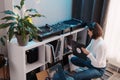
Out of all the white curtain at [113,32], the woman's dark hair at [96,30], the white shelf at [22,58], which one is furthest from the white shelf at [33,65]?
the white curtain at [113,32]

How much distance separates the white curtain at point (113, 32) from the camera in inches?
102

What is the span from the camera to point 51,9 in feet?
8.80

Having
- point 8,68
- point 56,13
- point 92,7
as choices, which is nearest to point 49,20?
point 56,13

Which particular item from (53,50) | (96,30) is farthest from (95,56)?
(53,50)

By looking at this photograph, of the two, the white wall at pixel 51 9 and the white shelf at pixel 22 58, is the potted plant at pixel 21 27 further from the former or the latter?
the white wall at pixel 51 9

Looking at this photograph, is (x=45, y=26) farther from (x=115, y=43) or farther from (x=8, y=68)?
(x=115, y=43)

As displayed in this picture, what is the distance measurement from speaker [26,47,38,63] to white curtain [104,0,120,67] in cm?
119

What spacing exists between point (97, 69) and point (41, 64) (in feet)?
2.48

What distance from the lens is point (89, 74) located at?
87.9 inches

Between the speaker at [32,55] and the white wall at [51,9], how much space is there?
45 centimetres

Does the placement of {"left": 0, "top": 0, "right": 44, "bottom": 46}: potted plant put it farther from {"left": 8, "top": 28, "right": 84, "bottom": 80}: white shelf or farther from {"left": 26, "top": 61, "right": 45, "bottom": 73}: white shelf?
{"left": 26, "top": 61, "right": 45, "bottom": 73}: white shelf


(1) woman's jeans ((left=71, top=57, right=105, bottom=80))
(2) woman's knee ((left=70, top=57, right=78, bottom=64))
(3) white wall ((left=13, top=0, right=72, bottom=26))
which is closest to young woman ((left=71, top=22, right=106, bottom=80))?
(1) woman's jeans ((left=71, top=57, right=105, bottom=80))

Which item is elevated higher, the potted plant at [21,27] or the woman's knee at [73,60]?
the potted plant at [21,27]

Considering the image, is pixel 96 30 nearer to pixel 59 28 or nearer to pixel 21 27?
pixel 59 28
